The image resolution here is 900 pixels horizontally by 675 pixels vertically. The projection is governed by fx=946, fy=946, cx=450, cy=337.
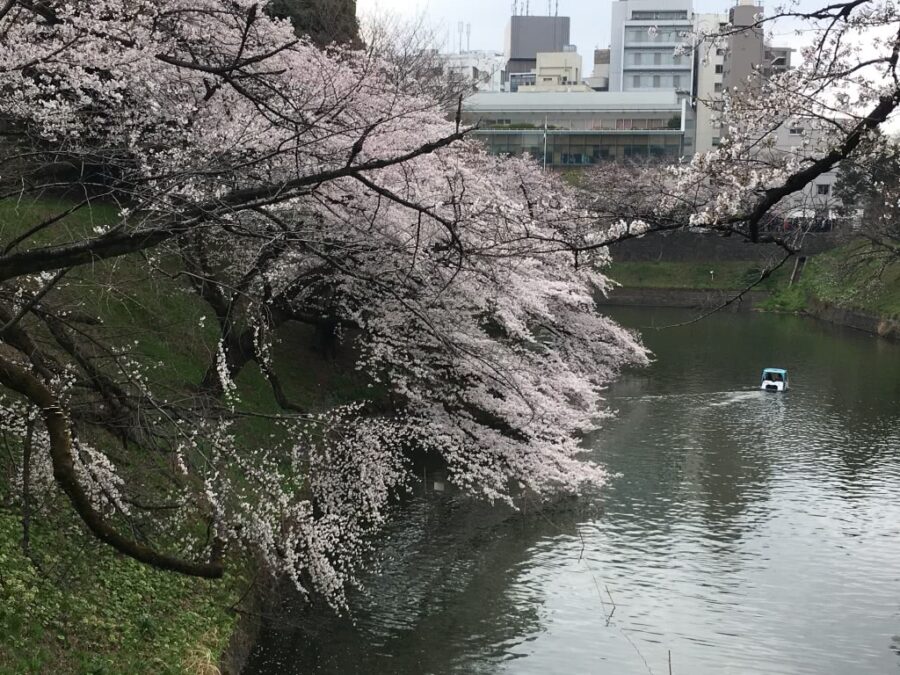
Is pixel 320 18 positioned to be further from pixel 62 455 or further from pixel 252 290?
pixel 62 455

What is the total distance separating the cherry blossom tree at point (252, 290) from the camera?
6449mm

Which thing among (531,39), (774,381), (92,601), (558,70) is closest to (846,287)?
(774,381)

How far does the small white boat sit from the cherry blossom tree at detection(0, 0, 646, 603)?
8.38 meters

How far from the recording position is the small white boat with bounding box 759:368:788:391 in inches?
901

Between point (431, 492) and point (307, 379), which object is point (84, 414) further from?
point (307, 379)

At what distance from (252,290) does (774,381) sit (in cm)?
1594

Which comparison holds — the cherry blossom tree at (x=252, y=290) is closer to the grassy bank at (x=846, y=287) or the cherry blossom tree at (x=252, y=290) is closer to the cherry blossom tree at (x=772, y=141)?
the cherry blossom tree at (x=772, y=141)

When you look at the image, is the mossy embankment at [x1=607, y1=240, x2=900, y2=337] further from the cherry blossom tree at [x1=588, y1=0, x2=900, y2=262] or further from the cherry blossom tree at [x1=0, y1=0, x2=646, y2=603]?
the cherry blossom tree at [x1=588, y1=0, x2=900, y2=262]

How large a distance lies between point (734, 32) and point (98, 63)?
224 inches

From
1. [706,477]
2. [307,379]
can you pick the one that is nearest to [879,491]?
[706,477]

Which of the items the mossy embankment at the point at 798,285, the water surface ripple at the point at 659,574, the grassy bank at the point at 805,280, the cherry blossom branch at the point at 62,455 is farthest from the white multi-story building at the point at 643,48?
the cherry blossom branch at the point at 62,455

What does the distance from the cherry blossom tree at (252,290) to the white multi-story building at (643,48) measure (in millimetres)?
60121

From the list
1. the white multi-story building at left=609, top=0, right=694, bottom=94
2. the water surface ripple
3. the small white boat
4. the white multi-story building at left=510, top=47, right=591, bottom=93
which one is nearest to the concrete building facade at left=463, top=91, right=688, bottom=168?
the white multi-story building at left=609, top=0, right=694, bottom=94

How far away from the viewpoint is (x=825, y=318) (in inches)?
1528
